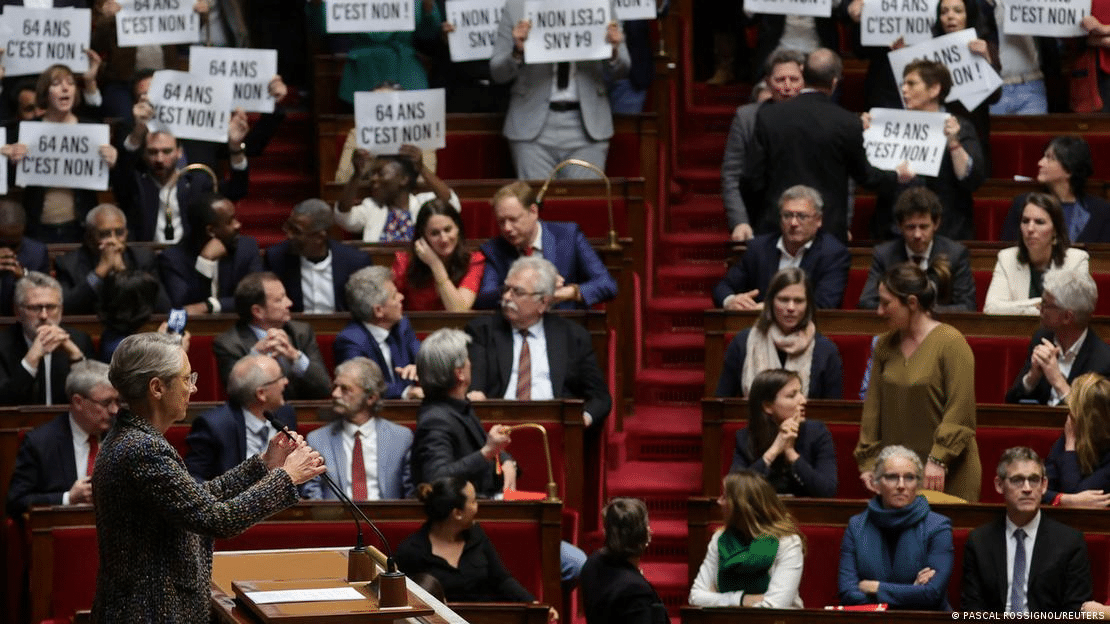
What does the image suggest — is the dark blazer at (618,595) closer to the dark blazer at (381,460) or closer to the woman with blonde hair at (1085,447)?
the dark blazer at (381,460)

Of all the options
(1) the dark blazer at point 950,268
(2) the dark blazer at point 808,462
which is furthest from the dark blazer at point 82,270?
(1) the dark blazer at point 950,268

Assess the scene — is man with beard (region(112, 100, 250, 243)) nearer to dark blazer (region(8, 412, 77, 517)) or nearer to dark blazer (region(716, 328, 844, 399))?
dark blazer (region(8, 412, 77, 517))

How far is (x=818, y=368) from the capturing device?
6375mm

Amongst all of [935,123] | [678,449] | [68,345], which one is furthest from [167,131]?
[935,123]

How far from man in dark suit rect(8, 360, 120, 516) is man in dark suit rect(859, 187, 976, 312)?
8.78 ft

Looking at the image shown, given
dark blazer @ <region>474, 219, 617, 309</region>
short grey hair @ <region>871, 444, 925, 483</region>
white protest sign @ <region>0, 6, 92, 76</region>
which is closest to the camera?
short grey hair @ <region>871, 444, 925, 483</region>

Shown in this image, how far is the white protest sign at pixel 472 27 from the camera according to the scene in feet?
27.8

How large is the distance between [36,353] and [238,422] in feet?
3.58

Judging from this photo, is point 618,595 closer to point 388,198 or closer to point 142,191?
point 388,198

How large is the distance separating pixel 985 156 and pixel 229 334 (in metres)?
3.30

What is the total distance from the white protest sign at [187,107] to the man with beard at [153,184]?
5cm

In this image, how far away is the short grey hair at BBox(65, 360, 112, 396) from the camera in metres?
5.94

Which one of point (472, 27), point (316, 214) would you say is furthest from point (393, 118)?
point (316, 214)

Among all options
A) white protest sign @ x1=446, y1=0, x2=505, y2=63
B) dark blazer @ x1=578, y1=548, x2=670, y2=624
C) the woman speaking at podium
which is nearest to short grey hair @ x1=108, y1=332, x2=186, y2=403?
the woman speaking at podium
